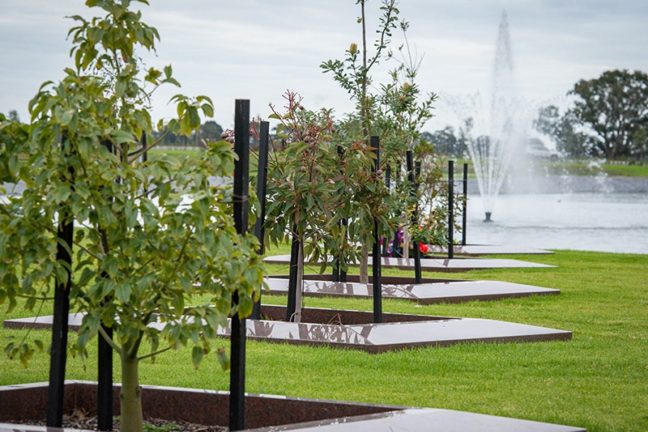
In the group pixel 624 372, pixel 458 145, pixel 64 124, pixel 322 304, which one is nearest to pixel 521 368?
pixel 624 372

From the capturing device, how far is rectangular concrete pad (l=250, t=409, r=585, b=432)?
4434mm

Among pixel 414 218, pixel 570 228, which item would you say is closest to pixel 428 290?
pixel 414 218

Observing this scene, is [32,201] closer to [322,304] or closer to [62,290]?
[62,290]

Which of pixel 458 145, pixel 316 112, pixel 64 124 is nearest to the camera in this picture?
pixel 64 124

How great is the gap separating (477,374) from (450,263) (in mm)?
7714

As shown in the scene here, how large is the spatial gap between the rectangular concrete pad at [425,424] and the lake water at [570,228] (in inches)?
652

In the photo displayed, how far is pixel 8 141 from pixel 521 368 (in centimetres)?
381

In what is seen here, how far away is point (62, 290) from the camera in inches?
176

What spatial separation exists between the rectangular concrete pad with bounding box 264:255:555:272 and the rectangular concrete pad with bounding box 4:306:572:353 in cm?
542

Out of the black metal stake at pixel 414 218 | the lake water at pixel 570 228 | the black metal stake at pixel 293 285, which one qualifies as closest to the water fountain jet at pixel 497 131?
the lake water at pixel 570 228

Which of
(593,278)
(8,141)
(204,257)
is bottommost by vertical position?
(593,278)

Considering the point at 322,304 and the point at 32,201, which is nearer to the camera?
the point at 32,201

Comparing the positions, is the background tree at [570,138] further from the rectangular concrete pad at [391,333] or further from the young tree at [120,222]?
the young tree at [120,222]

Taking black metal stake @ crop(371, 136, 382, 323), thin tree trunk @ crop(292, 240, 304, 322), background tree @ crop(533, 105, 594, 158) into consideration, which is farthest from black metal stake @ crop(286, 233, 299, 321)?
background tree @ crop(533, 105, 594, 158)
